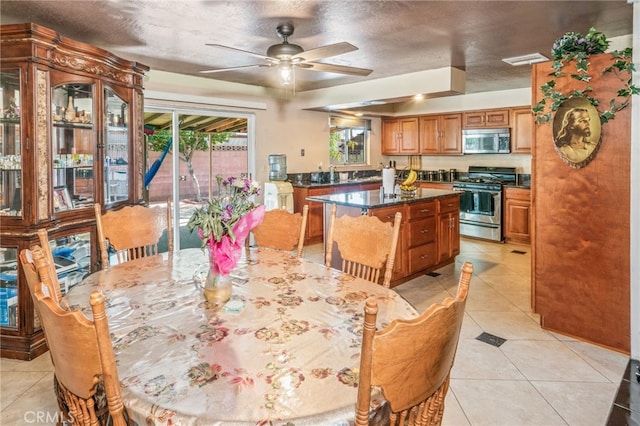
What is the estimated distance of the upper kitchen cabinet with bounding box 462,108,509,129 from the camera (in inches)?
246

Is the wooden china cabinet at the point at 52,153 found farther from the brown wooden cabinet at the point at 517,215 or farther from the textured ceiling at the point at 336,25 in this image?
the brown wooden cabinet at the point at 517,215

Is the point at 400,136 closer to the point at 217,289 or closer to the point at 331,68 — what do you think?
the point at 331,68

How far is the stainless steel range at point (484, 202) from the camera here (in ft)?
20.1

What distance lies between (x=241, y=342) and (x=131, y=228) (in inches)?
63.6

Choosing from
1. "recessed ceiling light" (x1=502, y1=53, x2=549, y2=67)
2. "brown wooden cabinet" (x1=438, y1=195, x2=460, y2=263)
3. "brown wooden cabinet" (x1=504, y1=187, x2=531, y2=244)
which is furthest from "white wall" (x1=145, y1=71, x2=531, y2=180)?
"brown wooden cabinet" (x1=438, y1=195, x2=460, y2=263)

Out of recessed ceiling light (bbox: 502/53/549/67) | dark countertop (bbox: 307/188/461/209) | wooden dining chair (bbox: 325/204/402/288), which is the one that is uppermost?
recessed ceiling light (bbox: 502/53/549/67)

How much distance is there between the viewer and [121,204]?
3502 mm

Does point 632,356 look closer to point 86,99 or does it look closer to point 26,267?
point 26,267

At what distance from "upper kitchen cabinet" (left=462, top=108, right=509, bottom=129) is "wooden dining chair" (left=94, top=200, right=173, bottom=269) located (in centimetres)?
552

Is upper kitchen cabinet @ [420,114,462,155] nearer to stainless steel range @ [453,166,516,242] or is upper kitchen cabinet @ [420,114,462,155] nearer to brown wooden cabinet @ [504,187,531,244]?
stainless steel range @ [453,166,516,242]

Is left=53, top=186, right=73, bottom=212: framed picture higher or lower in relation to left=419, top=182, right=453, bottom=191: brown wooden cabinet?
lower

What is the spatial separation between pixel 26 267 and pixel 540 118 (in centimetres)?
322

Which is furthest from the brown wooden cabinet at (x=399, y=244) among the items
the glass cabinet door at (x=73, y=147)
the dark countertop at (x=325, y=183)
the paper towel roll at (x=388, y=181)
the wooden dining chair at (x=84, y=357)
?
the wooden dining chair at (x=84, y=357)

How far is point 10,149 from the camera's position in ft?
9.05
